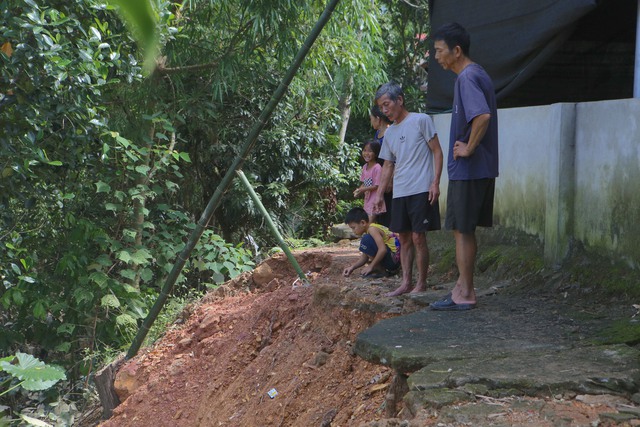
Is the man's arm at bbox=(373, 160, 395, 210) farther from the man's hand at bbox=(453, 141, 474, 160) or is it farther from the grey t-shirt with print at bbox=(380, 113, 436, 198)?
the man's hand at bbox=(453, 141, 474, 160)

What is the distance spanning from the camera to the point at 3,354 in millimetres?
9914

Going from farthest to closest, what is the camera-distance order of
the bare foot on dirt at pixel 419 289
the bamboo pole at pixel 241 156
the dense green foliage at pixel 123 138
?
the dense green foliage at pixel 123 138, the bamboo pole at pixel 241 156, the bare foot on dirt at pixel 419 289

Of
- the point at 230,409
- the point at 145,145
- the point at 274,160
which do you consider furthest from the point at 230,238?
the point at 230,409

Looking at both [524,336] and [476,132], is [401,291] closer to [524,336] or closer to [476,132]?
[476,132]

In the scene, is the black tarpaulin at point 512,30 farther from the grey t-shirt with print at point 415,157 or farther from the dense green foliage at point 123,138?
the dense green foliage at point 123,138

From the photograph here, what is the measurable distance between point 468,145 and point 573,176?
38.1 inches

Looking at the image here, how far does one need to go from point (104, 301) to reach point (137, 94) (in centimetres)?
240

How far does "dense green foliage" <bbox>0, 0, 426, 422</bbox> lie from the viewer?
6484 millimetres

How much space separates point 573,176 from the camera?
4980mm

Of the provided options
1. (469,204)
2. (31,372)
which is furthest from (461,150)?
(31,372)

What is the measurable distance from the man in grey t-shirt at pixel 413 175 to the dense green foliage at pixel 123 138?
8.62ft

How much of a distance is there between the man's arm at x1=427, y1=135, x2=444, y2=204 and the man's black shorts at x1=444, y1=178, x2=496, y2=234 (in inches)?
17.6

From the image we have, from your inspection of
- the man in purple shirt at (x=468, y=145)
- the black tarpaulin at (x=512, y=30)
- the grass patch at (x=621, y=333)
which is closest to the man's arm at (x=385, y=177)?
the black tarpaulin at (x=512, y=30)

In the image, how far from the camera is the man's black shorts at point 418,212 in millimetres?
5203
